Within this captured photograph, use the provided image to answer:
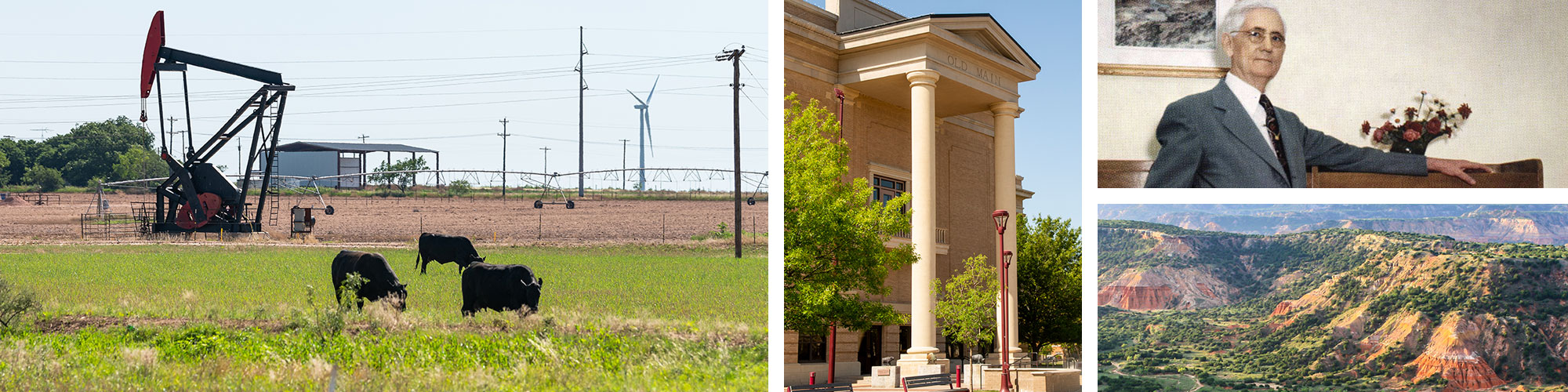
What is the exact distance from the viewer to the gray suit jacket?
22.8m

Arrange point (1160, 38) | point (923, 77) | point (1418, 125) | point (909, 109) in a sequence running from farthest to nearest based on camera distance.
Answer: point (909, 109), point (923, 77), point (1418, 125), point (1160, 38)

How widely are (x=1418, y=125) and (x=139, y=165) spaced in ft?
76.0

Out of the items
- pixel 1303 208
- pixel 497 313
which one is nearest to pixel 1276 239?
pixel 1303 208

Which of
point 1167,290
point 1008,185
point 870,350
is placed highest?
point 1008,185

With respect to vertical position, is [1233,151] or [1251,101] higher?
[1251,101]

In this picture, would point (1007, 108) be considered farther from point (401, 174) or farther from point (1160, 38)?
point (401, 174)

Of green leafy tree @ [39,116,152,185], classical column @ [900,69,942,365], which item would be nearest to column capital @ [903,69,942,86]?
classical column @ [900,69,942,365]

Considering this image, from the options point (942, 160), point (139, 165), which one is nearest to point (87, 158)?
point (139, 165)

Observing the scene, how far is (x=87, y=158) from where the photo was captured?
21.2 metres

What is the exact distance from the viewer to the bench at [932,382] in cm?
2770

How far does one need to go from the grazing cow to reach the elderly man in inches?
539

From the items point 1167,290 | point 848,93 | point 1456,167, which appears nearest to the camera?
point 1456,167

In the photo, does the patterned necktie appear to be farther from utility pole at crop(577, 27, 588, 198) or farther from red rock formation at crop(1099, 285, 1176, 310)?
utility pole at crop(577, 27, 588, 198)

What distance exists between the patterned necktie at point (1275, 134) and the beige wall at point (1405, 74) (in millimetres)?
245
